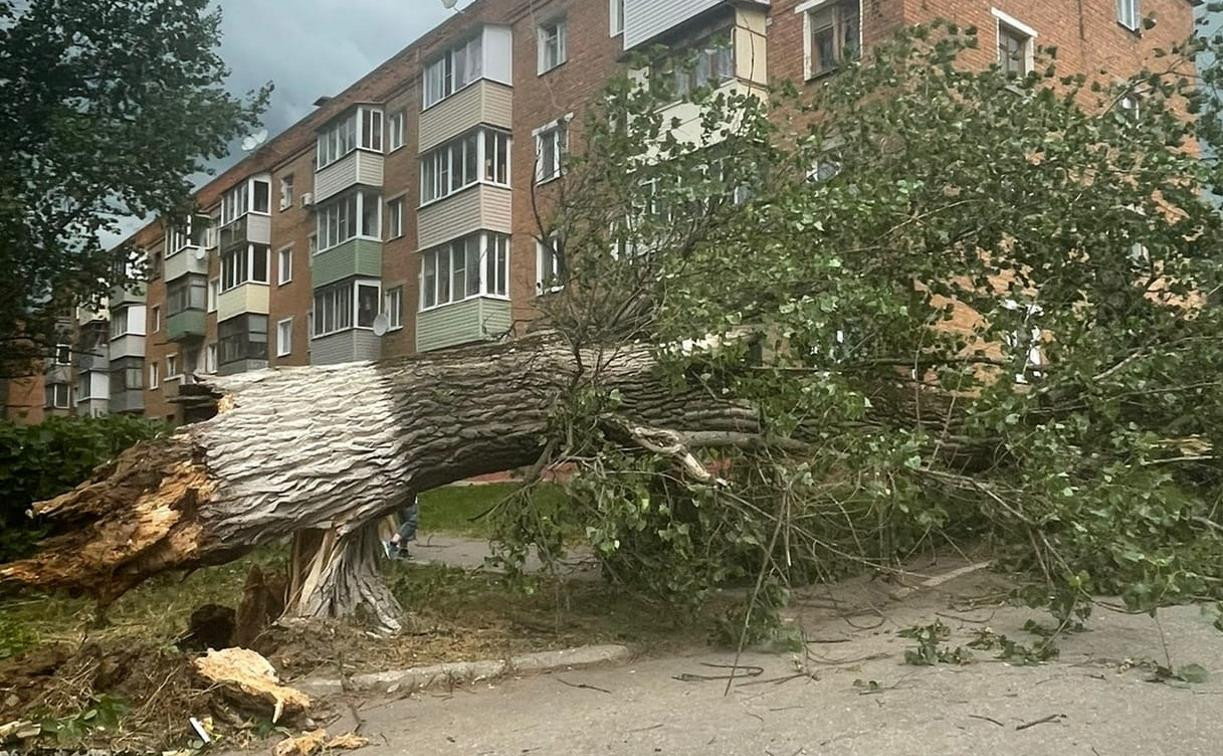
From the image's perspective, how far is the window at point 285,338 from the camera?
30859 millimetres

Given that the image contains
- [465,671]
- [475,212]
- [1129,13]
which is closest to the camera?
[465,671]

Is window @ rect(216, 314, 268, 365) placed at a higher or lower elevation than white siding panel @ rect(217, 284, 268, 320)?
lower

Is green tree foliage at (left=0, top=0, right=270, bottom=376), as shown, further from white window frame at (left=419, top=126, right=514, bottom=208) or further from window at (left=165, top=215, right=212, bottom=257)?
white window frame at (left=419, top=126, right=514, bottom=208)

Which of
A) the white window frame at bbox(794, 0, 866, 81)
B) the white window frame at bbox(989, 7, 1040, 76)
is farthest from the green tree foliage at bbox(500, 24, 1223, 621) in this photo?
the white window frame at bbox(989, 7, 1040, 76)

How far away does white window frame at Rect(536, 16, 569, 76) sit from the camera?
20844 mm

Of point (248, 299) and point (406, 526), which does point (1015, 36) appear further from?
point (248, 299)

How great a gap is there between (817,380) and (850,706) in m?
1.86

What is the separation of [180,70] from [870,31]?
904 centimetres

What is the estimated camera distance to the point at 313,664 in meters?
5.09

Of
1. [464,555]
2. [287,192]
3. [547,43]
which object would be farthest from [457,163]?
[464,555]

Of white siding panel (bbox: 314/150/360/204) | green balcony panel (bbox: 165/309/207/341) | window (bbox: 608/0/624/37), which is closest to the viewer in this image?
window (bbox: 608/0/624/37)

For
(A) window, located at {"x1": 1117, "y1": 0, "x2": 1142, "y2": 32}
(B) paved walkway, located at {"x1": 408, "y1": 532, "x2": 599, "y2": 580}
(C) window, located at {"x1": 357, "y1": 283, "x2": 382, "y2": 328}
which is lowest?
(B) paved walkway, located at {"x1": 408, "y1": 532, "x2": 599, "y2": 580}

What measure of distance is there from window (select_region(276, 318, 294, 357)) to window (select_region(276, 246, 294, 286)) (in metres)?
1.60

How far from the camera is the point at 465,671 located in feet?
16.9
